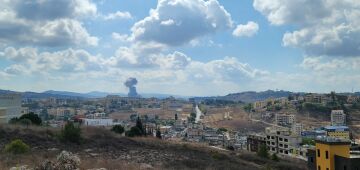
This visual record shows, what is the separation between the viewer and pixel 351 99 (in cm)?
17062

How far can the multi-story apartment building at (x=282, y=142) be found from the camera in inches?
2847

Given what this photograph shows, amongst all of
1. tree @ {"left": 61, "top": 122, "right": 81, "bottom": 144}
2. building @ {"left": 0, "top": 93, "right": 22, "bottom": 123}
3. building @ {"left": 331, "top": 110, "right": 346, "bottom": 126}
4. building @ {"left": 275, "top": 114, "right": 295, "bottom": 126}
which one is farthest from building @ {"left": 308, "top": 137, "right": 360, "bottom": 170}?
building @ {"left": 275, "top": 114, "right": 295, "bottom": 126}

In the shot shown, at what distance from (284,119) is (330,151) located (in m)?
112

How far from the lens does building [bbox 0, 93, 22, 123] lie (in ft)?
177

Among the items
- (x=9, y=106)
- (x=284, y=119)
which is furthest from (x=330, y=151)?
(x=284, y=119)

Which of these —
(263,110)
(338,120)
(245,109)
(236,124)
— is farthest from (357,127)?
(245,109)

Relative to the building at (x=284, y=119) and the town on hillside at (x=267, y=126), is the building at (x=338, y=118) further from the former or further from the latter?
the building at (x=284, y=119)

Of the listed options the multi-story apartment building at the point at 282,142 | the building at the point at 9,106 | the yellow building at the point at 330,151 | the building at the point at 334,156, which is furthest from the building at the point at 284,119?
the yellow building at the point at 330,151

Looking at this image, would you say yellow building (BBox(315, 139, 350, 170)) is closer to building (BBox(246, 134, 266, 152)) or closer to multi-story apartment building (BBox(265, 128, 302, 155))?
multi-story apartment building (BBox(265, 128, 302, 155))

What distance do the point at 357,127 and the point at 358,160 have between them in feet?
328

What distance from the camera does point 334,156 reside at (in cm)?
2878

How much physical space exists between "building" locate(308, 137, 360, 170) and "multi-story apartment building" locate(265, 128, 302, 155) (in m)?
42.7

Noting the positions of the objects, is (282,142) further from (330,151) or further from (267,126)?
(267,126)

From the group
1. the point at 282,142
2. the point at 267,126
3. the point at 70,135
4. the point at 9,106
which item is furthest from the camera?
the point at 267,126
